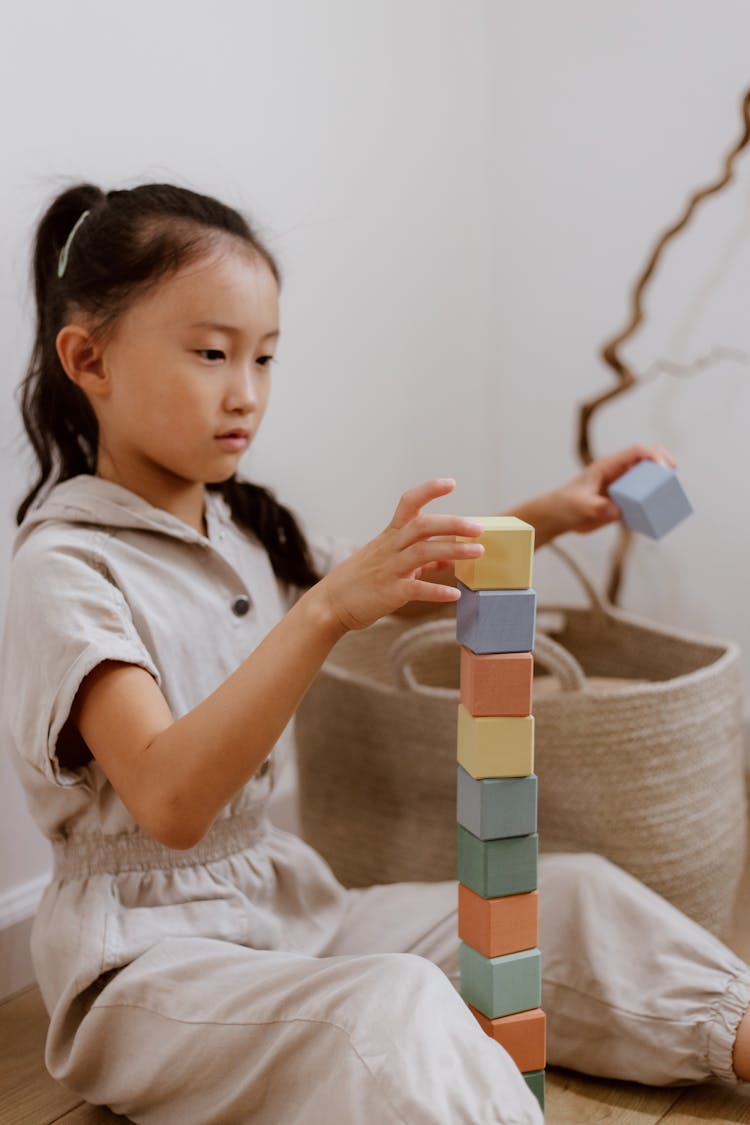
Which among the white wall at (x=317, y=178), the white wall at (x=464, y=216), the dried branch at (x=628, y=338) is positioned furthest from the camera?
the dried branch at (x=628, y=338)

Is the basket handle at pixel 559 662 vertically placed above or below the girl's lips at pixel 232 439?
below

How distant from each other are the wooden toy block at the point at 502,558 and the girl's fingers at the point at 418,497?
4 centimetres

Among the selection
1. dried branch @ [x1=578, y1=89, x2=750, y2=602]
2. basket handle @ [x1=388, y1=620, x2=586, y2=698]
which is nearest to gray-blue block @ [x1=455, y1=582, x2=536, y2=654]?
basket handle @ [x1=388, y1=620, x2=586, y2=698]

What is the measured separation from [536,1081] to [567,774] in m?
0.35

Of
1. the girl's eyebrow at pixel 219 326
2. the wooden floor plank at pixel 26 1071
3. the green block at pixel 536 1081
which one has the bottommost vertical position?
the wooden floor plank at pixel 26 1071

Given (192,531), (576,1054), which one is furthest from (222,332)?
(576,1054)

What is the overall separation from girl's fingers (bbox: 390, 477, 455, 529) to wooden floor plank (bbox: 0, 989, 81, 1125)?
538 mm

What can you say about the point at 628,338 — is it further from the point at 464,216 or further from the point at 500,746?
the point at 500,746

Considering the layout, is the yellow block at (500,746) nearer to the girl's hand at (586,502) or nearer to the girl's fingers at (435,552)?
the girl's fingers at (435,552)

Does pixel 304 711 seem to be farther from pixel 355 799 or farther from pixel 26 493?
pixel 26 493

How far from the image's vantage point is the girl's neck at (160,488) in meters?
0.98

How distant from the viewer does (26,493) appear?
43.3 inches

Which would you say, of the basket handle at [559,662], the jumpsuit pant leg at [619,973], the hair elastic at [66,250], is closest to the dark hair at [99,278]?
the hair elastic at [66,250]

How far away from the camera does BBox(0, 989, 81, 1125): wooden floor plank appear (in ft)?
3.08
